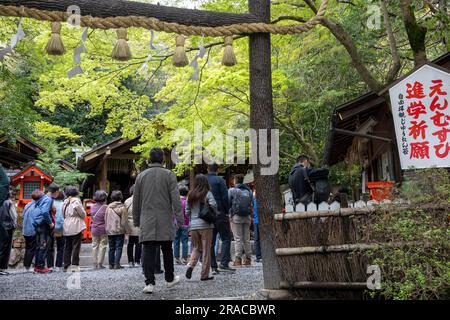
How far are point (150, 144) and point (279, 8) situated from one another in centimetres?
628

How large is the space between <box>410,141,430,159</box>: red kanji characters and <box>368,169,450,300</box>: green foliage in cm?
190

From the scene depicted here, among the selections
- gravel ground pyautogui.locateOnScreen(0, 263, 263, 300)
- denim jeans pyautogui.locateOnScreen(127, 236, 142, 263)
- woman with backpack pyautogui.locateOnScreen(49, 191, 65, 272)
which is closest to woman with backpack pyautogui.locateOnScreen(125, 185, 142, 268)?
denim jeans pyautogui.locateOnScreen(127, 236, 142, 263)

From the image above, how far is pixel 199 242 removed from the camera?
7730 mm

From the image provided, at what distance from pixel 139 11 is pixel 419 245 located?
14.3 ft

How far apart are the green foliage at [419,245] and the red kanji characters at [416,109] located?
221 centimetres

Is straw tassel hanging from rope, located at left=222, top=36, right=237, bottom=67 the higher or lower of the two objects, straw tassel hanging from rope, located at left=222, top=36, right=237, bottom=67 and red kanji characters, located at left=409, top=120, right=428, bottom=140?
the higher

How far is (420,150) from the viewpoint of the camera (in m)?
6.94

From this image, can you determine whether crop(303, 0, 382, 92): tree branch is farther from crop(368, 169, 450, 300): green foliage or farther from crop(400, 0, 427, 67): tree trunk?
crop(368, 169, 450, 300): green foliage

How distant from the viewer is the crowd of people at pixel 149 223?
6.23 meters

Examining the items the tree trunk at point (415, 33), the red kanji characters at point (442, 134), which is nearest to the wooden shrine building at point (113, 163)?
the tree trunk at point (415, 33)

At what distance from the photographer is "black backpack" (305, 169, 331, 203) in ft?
25.2

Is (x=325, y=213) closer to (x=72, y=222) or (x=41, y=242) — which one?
(x=72, y=222)

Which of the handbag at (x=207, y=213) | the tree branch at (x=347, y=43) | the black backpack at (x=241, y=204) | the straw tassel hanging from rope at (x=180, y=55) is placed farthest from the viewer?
the black backpack at (x=241, y=204)

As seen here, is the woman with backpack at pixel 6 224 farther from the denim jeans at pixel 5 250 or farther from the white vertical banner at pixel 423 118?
the white vertical banner at pixel 423 118
